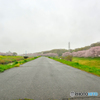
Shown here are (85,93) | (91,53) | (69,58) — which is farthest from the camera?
(91,53)

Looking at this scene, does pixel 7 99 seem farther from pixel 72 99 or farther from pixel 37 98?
pixel 72 99

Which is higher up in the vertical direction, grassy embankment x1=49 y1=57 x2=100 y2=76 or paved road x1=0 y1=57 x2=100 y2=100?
paved road x1=0 y1=57 x2=100 y2=100

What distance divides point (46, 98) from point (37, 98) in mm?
334

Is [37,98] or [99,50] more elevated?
[99,50]

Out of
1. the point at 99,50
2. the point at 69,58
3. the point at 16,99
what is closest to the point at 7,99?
the point at 16,99

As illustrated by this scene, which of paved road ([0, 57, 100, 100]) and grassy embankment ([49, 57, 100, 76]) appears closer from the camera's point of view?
paved road ([0, 57, 100, 100])

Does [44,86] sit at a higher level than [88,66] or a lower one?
higher

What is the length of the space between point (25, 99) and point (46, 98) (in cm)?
76

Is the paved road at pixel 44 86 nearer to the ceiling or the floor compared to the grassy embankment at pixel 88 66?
nearer to the ceiling

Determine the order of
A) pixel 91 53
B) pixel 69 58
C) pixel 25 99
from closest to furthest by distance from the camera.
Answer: pixel 25 99
pixel 69 58
pixel 91 53

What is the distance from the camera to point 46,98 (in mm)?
2850

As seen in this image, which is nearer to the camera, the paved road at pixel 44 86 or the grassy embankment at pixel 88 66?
the paved road at pixel 44 86

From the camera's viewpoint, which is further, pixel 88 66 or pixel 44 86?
pixel 88 66

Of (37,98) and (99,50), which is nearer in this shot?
(37,98)
